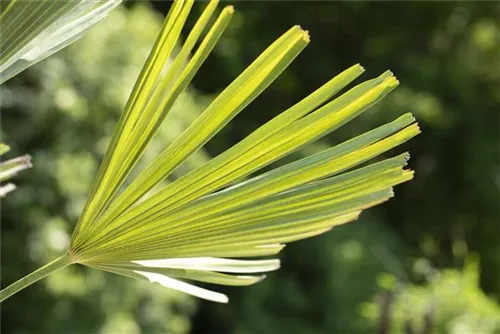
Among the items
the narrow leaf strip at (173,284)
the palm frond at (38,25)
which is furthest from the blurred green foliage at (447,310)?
the palm frond at (38,25)

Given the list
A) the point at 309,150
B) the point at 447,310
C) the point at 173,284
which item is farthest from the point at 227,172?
the point at 309,150

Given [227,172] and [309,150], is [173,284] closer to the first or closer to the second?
[227,172]

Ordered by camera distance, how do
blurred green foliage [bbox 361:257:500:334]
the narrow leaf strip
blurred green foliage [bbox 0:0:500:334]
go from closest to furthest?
1. the narrow leaf strip
2. blurred green foliage [bbox 361:257:500:334]
3. blurred green foliage [bbox 0:0:500:334]

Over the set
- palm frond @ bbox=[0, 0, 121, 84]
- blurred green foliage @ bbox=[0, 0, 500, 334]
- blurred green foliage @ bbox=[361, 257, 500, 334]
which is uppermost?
blurred green foliage @ bbox=[0, 0, 500, 334]

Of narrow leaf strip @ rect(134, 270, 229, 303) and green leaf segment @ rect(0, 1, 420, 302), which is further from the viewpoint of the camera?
narrow leaf strip @ rect(134, 270, 229, 303)

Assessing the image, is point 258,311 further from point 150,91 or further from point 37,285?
point 150,91

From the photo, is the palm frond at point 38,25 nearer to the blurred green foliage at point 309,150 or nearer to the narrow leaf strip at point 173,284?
the narrow leaf strip at point 173,284

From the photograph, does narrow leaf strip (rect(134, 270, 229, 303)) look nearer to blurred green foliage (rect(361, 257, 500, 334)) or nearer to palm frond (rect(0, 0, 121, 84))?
palm frond (rect(0, 0, 121, 84))

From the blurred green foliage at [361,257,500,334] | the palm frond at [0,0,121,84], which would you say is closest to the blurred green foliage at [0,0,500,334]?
the blurred green foliage at [361,257,500,334]

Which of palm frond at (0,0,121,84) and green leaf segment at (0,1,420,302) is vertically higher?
palm frond at (0,0,121,84)
